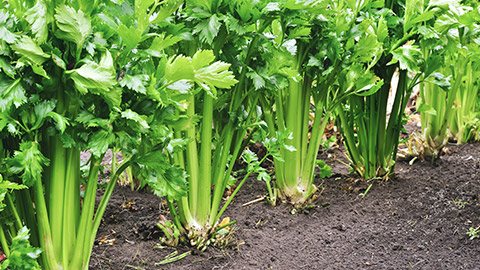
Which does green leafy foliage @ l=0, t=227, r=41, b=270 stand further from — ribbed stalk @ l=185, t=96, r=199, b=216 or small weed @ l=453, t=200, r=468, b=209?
small weed @ l=453, t=200, r=468, b=209

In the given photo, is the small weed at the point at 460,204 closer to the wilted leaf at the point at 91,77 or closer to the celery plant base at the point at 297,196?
the celery plant base at the point at 297,196

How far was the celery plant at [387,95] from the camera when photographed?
9.14 feet

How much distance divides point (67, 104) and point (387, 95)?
2.11 metres

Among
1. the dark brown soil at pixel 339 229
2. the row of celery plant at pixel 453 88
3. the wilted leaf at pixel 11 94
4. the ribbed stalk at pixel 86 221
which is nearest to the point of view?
the wilted leaf at pixel 11 94

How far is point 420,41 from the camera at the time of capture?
288cm

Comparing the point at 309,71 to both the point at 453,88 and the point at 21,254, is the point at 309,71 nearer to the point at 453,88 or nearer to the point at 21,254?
the point at 453,88

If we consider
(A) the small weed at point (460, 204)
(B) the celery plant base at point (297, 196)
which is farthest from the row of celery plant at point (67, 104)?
(A) the small weed at point (460, 204)

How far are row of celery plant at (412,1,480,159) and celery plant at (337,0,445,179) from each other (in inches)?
4.3

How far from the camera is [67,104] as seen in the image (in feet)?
5.48

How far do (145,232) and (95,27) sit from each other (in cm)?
118

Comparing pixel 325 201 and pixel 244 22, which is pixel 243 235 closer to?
pixel 325 201

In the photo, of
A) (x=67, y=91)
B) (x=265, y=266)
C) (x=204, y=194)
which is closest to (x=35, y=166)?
(x=67, y=91)

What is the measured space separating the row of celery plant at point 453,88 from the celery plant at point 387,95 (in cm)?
11

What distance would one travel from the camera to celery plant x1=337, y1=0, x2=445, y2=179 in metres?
2.79
